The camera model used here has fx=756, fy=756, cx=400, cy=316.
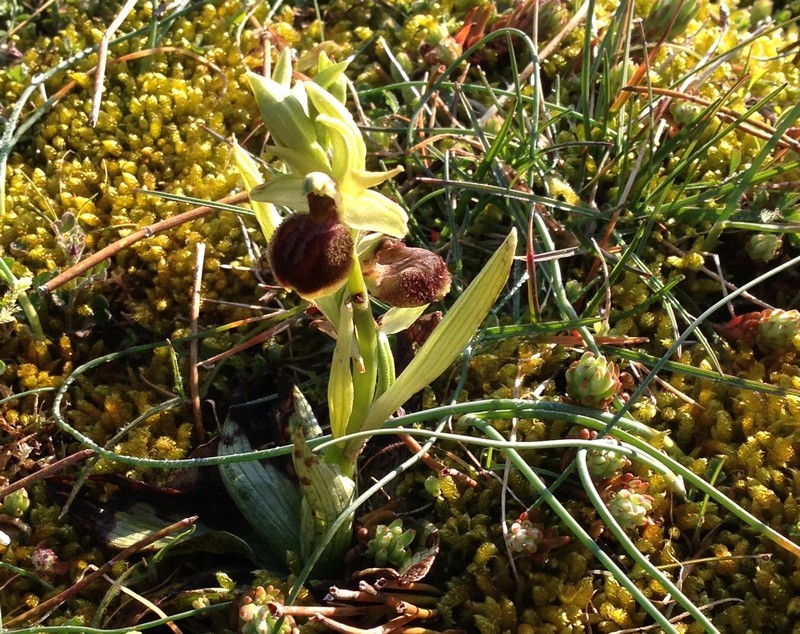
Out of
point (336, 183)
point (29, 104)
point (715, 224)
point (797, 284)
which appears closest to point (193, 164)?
point (29, 104)

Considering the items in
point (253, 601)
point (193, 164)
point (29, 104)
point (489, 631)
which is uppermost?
point (29, 104)

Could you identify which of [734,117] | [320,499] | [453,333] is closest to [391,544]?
[320,499]

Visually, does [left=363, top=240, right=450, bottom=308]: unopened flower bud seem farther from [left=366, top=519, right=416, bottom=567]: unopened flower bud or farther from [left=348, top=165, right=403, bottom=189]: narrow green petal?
[left=366, top=519, right=416, bottom=567]: unopened flower bud

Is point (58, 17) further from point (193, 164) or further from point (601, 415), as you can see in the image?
point (601, 415)

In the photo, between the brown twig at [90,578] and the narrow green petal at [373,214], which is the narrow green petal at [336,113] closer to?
the narrow green petal at [373,214]

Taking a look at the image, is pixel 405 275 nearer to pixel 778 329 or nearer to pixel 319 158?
pixel 319 158

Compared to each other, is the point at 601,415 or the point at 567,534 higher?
the point at 601,415

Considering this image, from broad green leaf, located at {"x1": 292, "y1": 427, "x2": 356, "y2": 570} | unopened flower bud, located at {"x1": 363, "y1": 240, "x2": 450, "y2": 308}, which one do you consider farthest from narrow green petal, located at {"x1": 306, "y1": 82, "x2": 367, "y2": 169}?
broad green leaf, located at {"x1": 292, "y1": 427, "x2": 356, "y2": 570}
